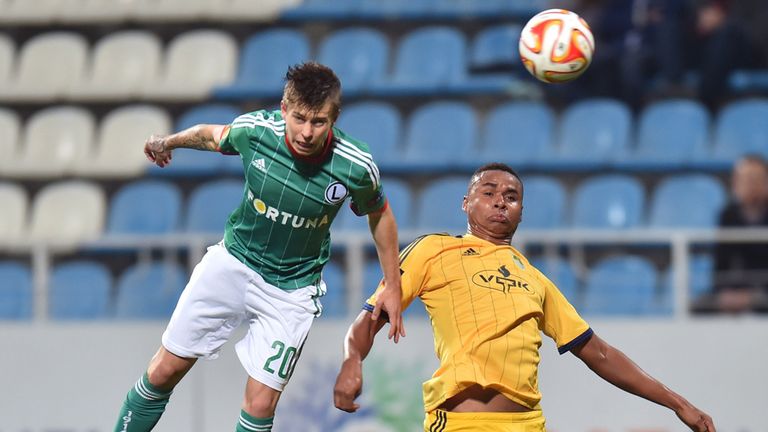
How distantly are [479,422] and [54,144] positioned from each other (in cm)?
787

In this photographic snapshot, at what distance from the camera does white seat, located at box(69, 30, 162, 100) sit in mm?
11727

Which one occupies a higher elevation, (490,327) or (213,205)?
(213,205)

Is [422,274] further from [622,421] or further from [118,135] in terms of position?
[118,135]

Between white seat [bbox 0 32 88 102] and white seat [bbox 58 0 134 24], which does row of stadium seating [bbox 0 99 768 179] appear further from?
white seat [bbox 58 0 134 24]

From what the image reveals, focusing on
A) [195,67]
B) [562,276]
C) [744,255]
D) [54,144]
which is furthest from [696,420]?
[54,144]

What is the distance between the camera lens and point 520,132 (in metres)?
10.4

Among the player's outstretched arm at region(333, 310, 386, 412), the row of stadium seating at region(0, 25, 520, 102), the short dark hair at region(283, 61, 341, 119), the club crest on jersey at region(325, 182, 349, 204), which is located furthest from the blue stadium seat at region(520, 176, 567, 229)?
the player's outstretched arm at region(333, 310, 386, 412)

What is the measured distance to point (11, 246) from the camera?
26.9 ft

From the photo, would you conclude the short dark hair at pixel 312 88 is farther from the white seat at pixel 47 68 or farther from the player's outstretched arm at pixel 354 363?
the white seat at pixel 47 68

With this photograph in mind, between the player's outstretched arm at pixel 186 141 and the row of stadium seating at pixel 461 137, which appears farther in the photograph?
the row of stadium seating at pixel 461 137

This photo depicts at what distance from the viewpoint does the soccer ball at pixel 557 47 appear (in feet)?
19.3

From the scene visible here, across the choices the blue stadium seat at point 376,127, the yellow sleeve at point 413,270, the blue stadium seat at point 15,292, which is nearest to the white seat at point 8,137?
the blue stadium seat at point 15,292

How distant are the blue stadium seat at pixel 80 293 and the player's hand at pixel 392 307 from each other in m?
5.19

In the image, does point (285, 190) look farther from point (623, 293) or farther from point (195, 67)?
point (195, 67)
